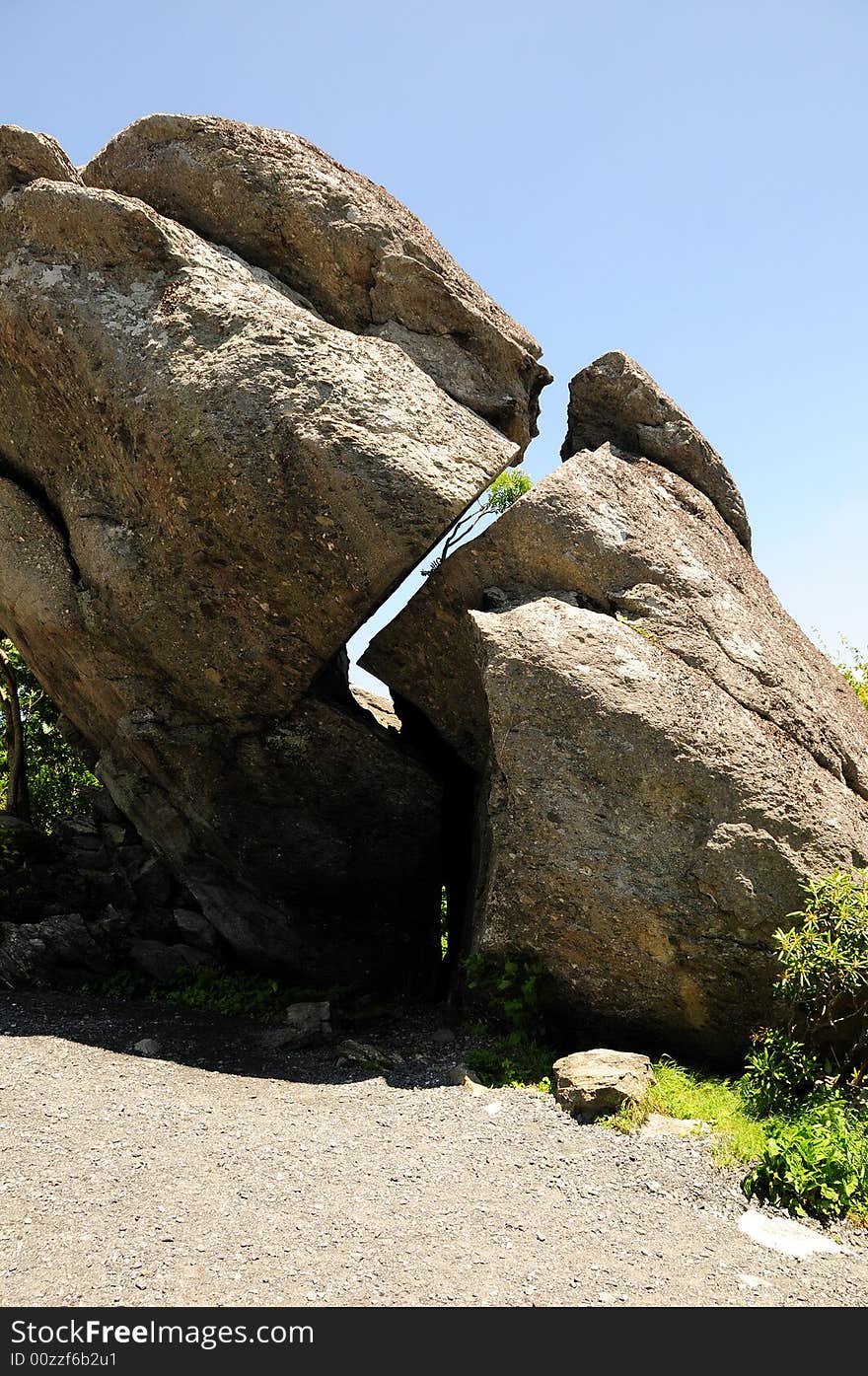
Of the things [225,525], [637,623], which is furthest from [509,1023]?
[225,525]

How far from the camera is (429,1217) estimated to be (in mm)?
7156

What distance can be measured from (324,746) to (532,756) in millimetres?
3311

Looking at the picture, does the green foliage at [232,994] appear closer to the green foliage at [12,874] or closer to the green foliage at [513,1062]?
the green foliage at [12,874]

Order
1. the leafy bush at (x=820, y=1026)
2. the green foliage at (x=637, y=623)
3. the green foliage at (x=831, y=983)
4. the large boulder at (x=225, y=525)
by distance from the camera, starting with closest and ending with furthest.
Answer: the leafy bush at (x=820, y=1026) → the green foliage at (x=831, y=983) → the large boulder at (x=225, y=525) → the green foliage at (x=637, y=623)

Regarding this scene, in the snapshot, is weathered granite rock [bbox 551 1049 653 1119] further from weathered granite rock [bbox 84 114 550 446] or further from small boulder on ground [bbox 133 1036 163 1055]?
weathered granite rock [bbox 84 114 550 446]

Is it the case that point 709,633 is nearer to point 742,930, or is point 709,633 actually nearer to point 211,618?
point 742,930

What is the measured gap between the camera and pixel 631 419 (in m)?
13.5

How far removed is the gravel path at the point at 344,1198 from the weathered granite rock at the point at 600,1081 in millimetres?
201

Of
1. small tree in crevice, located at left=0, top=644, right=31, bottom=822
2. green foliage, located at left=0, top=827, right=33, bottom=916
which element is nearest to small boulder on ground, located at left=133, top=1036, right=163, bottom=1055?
green foliage, located at left=0, top=827, right=33, bottom=916

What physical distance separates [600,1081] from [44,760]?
1682 cm

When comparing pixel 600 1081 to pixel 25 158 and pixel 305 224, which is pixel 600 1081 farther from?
pixel 25 158

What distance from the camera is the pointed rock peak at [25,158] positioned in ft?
38.7

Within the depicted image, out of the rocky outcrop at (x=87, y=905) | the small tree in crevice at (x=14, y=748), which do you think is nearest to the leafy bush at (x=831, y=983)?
the rocky outcrop at (x=87, y=905)

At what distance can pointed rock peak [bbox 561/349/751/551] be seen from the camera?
43.9 ft
